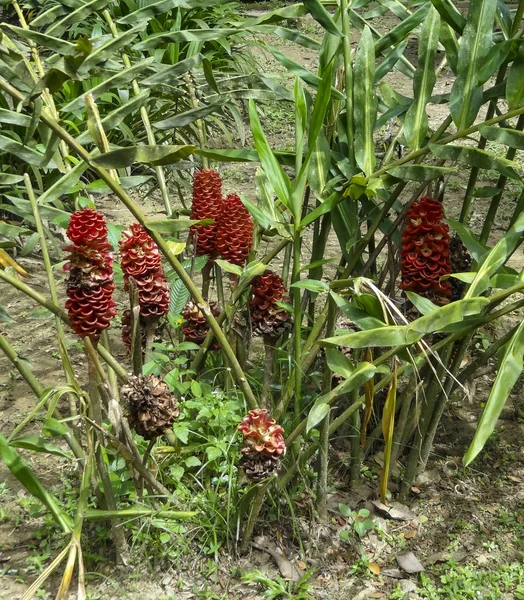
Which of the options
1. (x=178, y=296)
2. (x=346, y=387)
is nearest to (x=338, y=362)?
(x=346, y=387)

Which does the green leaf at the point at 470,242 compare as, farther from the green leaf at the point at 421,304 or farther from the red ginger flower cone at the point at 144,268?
the red ginger flower cone at the point at 144,268

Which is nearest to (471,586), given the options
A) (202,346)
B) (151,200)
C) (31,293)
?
(202,346)

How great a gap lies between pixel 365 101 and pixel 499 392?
2.35ft

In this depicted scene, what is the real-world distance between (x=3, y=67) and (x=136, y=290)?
1.75 feet

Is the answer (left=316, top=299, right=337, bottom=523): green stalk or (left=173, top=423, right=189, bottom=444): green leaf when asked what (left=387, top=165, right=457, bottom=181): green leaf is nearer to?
(left=316, top=299, right=337, bottom=523): green stalk

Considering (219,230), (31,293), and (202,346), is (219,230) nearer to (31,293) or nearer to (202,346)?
(202,346)

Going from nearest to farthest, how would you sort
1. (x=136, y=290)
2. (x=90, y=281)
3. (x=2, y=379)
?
1. (x=90, y=281)
2. (x=136, y=290)
3. (x=2, y=379)

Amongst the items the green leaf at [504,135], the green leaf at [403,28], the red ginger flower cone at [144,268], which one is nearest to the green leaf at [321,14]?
the green leaf at [403,28]

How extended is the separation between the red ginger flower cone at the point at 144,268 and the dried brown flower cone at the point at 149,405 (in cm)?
20

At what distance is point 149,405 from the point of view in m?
1.47

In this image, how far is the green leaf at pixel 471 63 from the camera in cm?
156

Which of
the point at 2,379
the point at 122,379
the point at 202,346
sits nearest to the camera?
the point at 122,379

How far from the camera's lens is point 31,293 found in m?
1.50

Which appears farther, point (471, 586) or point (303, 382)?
point (303, 382)
